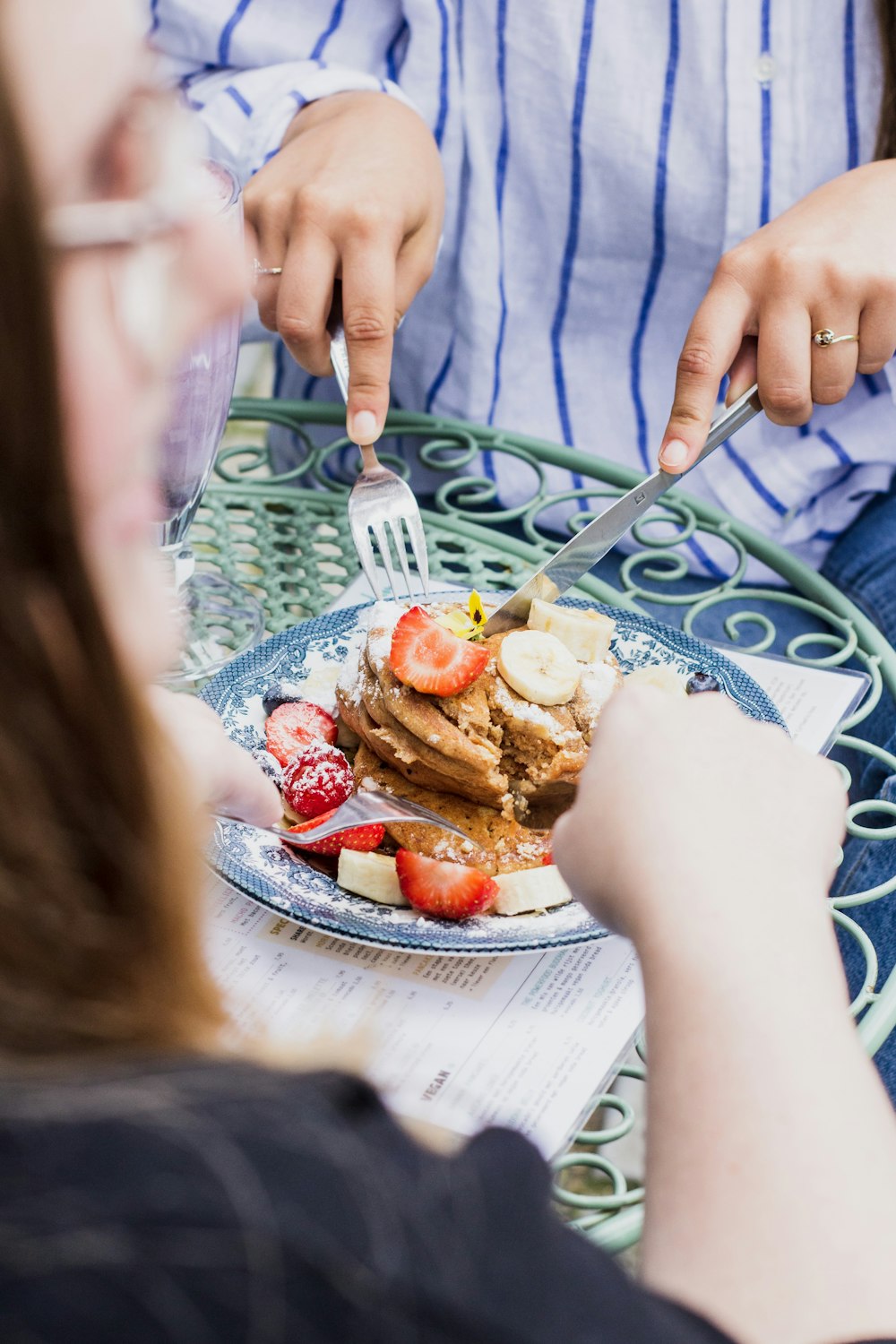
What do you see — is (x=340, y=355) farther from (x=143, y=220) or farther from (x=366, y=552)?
(x=143, y=220)

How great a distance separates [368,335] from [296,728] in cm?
43

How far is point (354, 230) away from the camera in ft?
4.21

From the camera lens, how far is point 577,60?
1643 millimetres

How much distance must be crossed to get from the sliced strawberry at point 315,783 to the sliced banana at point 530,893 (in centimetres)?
16

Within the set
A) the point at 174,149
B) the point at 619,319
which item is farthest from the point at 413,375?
the point at 174,149

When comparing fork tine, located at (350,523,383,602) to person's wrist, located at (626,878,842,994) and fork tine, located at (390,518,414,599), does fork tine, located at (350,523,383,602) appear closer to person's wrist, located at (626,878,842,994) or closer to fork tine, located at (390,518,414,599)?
fork tine, located at (390,518,414,599)

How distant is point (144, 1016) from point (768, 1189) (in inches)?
11.5

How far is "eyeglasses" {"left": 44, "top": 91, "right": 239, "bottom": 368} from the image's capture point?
44cm

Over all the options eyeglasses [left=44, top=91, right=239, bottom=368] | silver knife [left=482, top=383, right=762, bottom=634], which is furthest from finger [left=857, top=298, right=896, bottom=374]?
eyeglasses [left=44, top=91, right=239, bottom=368]

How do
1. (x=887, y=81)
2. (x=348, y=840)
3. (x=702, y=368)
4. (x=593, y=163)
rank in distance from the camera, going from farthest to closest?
(x=593, y=163), (x=887, y=81), (x=702, y=368), (x=348, y=840)

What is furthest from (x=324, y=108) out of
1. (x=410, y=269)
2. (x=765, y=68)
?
(x=765, y=68)

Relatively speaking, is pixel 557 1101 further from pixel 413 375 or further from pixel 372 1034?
pixel 413 375

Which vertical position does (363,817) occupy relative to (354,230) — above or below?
below

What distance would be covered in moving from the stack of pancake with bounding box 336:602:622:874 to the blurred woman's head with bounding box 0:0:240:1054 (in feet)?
1.63
